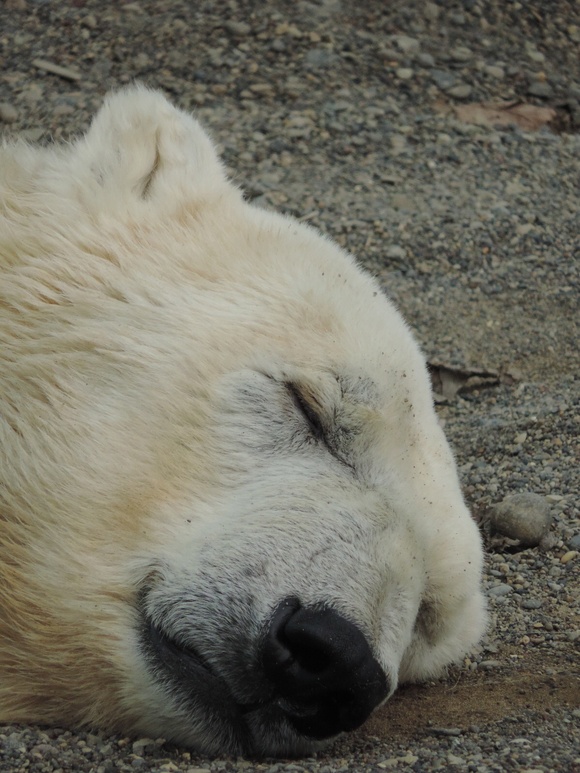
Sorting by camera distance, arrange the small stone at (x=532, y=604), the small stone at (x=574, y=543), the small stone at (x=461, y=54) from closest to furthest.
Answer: the small stone at (x=532, y=604), the small stone at (x=574, y=543), the small stone at (x=461, y=54)

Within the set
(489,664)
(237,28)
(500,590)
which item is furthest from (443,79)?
(489,664)

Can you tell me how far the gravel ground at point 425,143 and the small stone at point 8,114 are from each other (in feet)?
0.05

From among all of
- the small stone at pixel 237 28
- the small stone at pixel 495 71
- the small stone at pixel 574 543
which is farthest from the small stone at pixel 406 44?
the small stone at pixel 574 543

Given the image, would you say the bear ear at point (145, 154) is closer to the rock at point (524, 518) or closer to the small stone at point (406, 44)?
the rock at point (524, 518)

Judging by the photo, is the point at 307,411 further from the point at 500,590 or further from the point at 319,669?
the point at 500,590

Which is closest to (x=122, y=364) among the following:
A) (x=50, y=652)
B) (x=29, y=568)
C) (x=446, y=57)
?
(x=29, y=568)

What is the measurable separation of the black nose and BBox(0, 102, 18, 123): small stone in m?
3.47

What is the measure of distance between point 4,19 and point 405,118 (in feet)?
6.79

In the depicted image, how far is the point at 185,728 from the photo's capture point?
2174 mm

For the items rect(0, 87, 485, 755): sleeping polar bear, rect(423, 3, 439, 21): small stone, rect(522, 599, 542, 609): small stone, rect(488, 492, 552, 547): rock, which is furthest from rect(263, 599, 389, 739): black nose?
rect(423, 3, 439, 21): small stone

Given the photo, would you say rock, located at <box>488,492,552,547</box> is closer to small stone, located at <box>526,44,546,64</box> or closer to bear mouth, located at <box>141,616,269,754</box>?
bear mouth, located at <box>141,616,269,754</box>

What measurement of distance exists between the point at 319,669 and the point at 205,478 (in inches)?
20.2

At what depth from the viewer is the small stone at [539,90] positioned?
5645mm

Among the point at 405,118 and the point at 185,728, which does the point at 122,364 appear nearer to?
the point at 185,728
